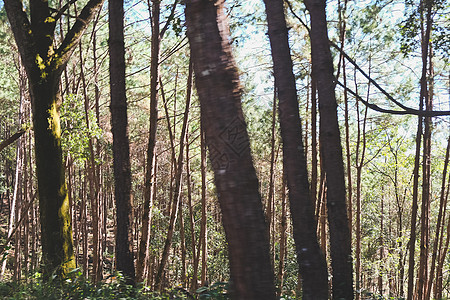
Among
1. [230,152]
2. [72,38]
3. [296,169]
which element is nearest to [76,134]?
[72,38]

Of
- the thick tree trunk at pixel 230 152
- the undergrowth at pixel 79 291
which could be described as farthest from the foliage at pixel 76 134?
the thick tree trunk at pixel 230 152

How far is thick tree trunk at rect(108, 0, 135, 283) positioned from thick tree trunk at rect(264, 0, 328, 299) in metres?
1.98

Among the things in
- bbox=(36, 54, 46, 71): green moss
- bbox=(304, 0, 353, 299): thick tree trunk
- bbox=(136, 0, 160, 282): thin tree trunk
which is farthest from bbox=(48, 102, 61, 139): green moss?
bbox=(304, 0, 353, 299): thick tree trunk

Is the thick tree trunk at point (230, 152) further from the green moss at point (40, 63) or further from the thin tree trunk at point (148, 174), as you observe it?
the thin tree trunk at point (148, 174)

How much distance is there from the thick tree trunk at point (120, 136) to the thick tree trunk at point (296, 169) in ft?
6.50

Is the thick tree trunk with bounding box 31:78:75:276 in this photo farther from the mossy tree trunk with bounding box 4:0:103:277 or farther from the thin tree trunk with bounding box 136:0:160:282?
the thin tree trunk with bounding box 136:0:160:282

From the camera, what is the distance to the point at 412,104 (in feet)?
51.3

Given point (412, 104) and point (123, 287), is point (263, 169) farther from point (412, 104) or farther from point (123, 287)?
point (123, 287)

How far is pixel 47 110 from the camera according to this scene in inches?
226

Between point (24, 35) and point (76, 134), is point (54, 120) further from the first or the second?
point (76, 134)

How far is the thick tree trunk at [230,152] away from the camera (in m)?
2.11

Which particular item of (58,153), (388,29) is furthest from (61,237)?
(388,29)

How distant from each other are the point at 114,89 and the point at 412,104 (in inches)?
508

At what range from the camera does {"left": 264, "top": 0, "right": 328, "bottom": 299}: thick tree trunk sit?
162 inches
